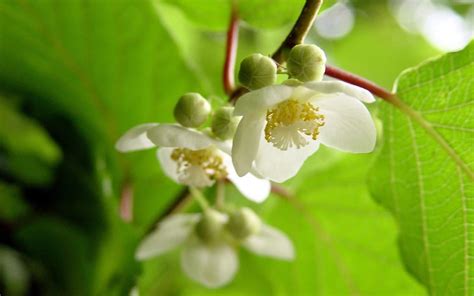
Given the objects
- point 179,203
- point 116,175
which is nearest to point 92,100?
point 116,175

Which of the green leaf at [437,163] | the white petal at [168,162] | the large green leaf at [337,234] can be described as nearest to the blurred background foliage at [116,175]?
the large green leaf at [337,234]

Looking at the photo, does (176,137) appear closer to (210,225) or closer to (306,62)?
(306,62)

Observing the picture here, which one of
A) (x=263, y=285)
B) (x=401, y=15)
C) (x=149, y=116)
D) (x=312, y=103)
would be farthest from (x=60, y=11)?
(x=401, y=15)

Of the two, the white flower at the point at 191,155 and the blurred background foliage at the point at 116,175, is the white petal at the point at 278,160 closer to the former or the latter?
the white flower at the point at 191,155

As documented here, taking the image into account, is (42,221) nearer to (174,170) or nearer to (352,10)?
(174,170)

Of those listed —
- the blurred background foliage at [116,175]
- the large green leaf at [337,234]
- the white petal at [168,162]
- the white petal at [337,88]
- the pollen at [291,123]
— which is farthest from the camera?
the large green leaf at [337,234]

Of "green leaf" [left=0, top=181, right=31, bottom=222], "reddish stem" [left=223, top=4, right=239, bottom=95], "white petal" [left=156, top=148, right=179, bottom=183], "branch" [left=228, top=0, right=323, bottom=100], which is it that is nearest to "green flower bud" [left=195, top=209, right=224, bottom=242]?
"white petal" [left=156, top=148, right=179, bottom=183]

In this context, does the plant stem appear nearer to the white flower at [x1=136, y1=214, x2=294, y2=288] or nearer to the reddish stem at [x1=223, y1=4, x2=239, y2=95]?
the white flower at [x1=136, y1=214, x2=294, y2=288]
